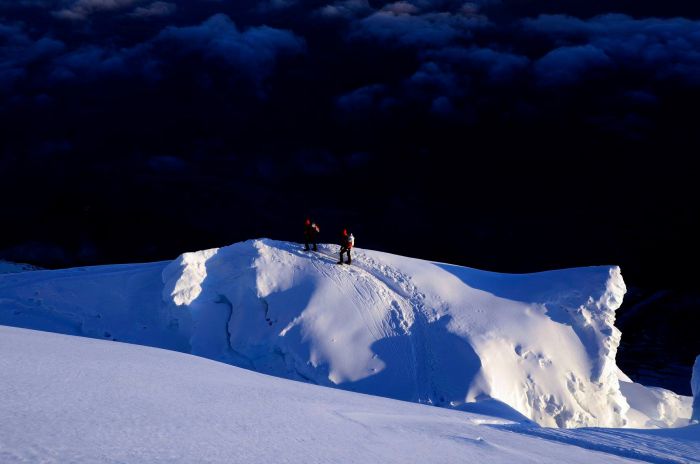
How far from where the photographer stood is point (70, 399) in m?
6.45

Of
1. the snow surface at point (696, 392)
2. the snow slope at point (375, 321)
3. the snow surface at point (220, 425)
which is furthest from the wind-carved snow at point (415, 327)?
the snow surface at point (220, 425)

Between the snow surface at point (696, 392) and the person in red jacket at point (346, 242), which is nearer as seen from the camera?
the snow surface at point (696, 392)

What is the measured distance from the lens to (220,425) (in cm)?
637

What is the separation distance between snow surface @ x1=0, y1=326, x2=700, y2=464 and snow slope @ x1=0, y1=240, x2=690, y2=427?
5152 mm

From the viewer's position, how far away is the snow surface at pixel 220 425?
530 centimetres

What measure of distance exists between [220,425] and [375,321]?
10.2 metres

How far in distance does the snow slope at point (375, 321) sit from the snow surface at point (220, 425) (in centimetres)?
515

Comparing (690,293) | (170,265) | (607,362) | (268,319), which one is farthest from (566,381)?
(690,293)

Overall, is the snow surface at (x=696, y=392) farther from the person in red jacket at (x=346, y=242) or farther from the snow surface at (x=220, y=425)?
the person in red jacket at (x=346, y=242)

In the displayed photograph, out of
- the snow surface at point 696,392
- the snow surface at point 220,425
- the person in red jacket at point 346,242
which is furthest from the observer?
the person in red jacket at point 346,242

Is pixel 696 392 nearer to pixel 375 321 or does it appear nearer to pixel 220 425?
pixel 375 321

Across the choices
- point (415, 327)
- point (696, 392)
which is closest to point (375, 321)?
point (415, 327)

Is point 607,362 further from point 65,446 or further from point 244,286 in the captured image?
point 65,446

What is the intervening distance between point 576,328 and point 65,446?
1509 centimetres
